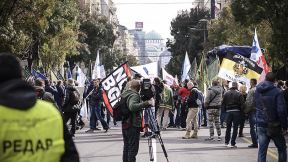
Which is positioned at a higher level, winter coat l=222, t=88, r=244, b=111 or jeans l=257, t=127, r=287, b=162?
winter coat l=222, t=88, r=244, b=111

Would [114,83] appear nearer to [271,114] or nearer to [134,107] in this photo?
[134,107]

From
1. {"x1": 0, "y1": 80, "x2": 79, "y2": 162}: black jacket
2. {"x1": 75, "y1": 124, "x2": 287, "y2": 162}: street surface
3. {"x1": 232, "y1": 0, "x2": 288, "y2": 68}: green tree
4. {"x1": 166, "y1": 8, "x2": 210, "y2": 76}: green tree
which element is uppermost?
{"x1": 166, "y1": 8, "x2": 210, "y2": 76}: green tree

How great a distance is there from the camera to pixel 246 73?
20703mm

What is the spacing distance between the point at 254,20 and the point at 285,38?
2087mm

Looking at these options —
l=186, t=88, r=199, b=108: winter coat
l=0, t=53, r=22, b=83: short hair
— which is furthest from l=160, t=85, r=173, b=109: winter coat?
l=0, t=53, r=22, b=83: short hair

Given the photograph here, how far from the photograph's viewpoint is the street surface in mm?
14398

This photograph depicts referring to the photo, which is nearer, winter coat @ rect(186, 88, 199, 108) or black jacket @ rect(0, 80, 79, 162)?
black jacket @ rect(0, 80, 79, 162)

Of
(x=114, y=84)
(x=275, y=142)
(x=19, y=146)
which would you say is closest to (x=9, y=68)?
(x=19, y=146)

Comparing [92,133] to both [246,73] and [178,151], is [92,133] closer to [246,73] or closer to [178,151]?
[246,73]

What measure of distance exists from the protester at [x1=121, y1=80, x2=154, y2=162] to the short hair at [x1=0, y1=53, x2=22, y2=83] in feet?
21.8

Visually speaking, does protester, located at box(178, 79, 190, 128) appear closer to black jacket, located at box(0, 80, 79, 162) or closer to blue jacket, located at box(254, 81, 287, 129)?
blue jacket, located at box(254, 81, 287, 129)

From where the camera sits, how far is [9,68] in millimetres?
4125

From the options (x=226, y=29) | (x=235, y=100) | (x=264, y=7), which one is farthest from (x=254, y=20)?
(x=226, y=29)

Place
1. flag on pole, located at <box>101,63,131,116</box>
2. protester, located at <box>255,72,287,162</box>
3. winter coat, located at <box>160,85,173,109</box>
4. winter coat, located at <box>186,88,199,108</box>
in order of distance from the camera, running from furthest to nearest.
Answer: winter coat, located at <box>160,85,173,109</box> → flag on pole, located at <box>101,63,131,116</box> → winter coat, located at <box>186,88,199,108</box> → protester, located at <box>255,72,287,162</box>
